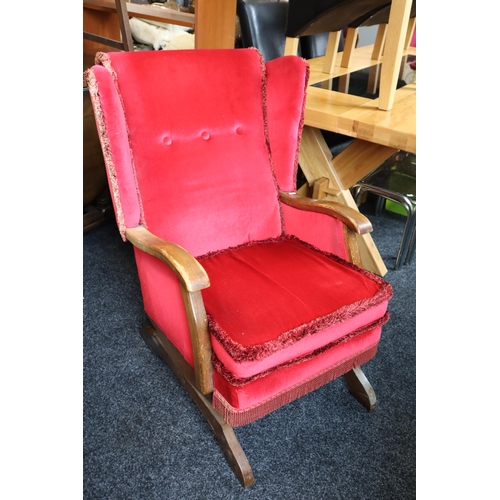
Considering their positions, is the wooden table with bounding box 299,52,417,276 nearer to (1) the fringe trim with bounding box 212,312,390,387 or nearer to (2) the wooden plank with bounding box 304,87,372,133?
(2) the wooden plank with bounding box 304,87,372,133

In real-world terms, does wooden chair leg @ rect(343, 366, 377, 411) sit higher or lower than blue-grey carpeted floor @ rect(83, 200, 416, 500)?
higher

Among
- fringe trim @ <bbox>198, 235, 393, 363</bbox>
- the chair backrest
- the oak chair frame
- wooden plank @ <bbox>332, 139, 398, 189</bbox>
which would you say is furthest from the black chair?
fringe trim @ <bbox>198, 235, 393, 363</bbox>

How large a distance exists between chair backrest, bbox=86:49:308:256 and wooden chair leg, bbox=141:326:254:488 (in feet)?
1.12

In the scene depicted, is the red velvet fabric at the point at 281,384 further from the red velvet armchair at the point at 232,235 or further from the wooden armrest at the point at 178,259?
the wooden armrest at the point at 178,259

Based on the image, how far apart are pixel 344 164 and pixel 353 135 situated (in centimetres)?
32

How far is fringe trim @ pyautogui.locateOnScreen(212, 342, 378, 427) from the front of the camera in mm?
1154

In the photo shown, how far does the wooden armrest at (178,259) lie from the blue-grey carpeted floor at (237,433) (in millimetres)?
556

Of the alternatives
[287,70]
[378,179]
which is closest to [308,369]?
[287,70]

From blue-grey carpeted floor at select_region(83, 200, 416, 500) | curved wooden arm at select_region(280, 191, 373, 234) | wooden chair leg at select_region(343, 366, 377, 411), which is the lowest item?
blue-grey carpeted floor at select_region(83, 200, 416, 500)

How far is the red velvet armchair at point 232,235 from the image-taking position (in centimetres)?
113

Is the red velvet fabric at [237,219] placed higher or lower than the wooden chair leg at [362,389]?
higher

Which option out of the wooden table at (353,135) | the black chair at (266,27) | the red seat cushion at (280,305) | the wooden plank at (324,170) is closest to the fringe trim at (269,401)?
the red seat cushion at (280,305)
